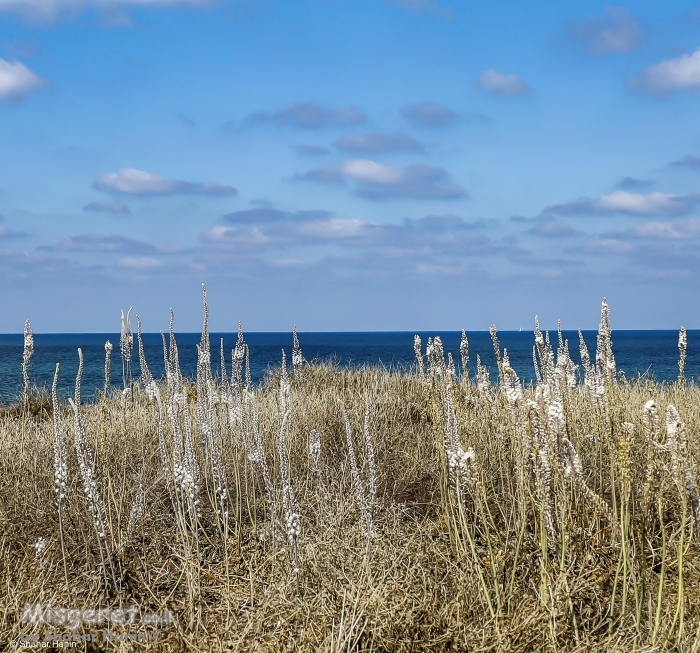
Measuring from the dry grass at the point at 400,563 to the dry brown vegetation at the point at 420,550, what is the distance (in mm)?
16

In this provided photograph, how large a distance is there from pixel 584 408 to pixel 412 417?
113 inches

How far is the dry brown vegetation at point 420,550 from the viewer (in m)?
3.16

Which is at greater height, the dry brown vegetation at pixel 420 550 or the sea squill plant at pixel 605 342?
the sea squill plant at pixel 605 342

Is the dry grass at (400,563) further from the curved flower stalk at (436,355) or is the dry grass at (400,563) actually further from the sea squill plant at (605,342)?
the curved flower stalk at (436,355)

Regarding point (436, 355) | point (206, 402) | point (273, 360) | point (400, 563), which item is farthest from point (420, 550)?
point (273, 360)

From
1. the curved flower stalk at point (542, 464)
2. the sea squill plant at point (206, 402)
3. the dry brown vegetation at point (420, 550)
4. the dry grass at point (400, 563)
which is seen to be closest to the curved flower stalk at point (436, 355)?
the dry brown vegetation at point (420, 550)

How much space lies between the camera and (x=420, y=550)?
4.20m

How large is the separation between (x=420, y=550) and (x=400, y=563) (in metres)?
0.36

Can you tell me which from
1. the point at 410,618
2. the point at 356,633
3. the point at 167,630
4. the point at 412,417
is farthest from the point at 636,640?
the point at 412,417

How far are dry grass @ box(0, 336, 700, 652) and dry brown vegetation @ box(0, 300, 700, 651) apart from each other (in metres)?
0.02

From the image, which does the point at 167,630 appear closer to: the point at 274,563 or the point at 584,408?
the point at 274,563

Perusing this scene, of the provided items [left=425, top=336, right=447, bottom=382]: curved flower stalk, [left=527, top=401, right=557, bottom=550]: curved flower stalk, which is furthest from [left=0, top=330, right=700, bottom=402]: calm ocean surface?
[left=527, top=401, right=557, bottom=550]: curved flower stalk

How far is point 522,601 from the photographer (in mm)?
3439

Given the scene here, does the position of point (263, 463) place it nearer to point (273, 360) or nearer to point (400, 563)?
point (400, 563)
